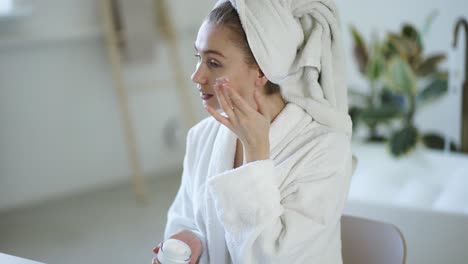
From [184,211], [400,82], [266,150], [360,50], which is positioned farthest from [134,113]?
[266,150]

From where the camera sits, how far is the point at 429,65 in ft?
9.71

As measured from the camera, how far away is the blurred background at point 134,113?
2863 millimetres

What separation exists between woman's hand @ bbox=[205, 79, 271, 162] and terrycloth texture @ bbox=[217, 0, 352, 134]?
140mm

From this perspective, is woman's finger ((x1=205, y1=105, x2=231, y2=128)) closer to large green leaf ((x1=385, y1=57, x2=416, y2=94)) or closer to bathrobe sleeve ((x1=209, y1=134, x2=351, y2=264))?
bathrobe sleeve ((x1=209, y1=134, x2=351, y2=264))

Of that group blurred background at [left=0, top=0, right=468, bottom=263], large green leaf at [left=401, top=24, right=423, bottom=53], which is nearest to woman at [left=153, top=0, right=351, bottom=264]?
blurred background at [left=0, top=0, right=468, bottom=263]

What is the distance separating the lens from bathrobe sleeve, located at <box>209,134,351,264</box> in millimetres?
1199

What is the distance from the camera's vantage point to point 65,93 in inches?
132

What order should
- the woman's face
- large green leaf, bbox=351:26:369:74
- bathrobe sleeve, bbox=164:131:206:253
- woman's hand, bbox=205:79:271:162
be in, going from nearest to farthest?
woman's hand, bbox=205:79:271:162
the woman's face
bathrobe sleeve, bbox=164:131:206:253
large green leaf, bbox=351:26:369:74

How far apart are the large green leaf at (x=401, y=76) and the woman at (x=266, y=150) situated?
5.22 ft

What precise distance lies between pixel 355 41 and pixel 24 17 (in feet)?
5.60

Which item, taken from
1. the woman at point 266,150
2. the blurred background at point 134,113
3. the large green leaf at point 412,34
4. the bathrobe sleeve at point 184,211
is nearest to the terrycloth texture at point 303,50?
the woman at point 266,150

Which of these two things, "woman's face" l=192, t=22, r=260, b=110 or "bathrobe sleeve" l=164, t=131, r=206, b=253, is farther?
"bathrobe sleeve" l=164, t=131, r=206, b=253

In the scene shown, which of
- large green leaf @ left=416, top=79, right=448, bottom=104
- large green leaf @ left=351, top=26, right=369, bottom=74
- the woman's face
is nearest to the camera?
the woman's face

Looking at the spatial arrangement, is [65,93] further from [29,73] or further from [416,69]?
[416,69]
